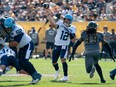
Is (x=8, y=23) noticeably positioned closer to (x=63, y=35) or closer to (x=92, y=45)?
(x=92, y=45)

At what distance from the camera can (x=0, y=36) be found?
12.7 meters

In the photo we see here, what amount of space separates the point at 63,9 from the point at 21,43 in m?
19.0

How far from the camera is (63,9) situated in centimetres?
3162

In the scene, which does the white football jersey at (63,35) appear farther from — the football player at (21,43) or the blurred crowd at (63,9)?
the blurred crowd at (63,9)

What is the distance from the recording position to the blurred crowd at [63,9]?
30.9 m

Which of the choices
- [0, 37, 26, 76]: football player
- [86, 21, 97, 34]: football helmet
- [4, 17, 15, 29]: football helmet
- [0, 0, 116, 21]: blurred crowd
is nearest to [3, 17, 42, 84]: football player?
[4, 17, 15, 29]: football helmet

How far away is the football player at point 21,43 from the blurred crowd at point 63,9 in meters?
17.1

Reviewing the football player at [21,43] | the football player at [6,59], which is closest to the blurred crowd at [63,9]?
the football player at [21,43]

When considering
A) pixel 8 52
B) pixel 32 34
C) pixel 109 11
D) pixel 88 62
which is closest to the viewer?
pixel 8 52

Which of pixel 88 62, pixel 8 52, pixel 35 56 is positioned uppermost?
pixel 8 52

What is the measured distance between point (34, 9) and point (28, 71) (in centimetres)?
1927

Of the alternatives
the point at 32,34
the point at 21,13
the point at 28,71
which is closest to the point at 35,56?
the point at 32,34

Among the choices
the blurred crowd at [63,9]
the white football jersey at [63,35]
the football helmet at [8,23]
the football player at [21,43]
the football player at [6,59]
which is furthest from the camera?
the blurred crowd at [63,9]

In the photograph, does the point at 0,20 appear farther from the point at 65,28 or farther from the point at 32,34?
the point at 32,34
